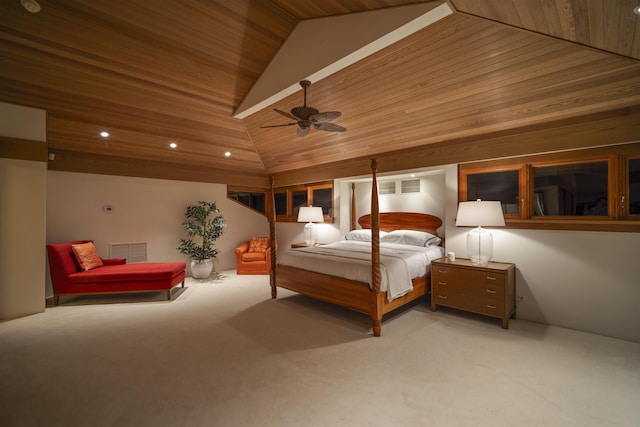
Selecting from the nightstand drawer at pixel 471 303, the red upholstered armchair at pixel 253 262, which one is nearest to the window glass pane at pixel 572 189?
the nightstand drawer at pixel 471 303

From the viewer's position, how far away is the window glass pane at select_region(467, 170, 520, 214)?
3730 mm

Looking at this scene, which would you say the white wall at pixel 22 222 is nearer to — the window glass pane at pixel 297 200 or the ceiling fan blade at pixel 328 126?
the ceiling fan blade at pixel 328 126

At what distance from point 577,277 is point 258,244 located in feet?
18.4

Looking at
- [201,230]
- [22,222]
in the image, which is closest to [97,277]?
[22,222]

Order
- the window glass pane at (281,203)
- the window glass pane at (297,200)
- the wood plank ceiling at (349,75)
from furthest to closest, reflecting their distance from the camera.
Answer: the window glass pane at (281,203) → the window glass pane at (297,200) → the wood plank ceiling at (349,75)

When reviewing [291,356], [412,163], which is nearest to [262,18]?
[412,163]

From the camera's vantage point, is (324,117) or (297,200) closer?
(324,117)

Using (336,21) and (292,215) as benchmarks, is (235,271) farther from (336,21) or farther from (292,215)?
(336,21)

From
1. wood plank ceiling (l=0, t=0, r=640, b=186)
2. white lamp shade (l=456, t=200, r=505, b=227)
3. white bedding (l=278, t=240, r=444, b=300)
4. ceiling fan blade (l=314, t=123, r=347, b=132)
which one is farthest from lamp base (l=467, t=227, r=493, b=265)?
ceiling fan blade (l=314, t=123, r=347, b=132)

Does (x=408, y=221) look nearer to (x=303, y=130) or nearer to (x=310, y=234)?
(x=310, y=234)

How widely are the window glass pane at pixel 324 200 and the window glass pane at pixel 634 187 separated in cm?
445

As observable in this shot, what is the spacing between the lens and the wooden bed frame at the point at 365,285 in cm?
320

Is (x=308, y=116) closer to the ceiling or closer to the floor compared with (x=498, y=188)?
closer to the ceiling

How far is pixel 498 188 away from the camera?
3.88m
